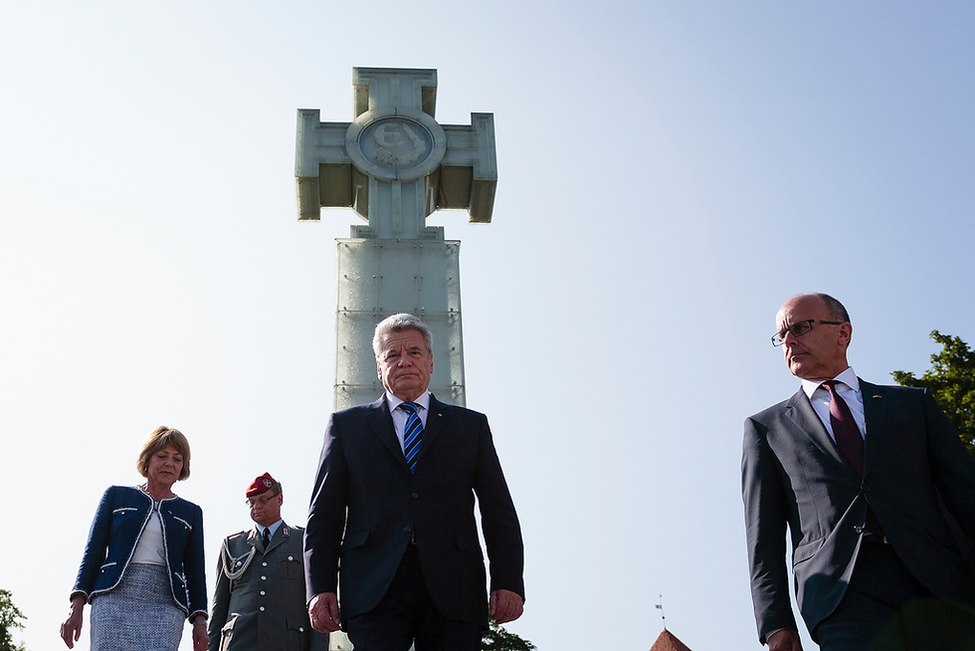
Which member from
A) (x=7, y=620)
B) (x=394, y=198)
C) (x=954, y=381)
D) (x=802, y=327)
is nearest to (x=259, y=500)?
(x=802, y=327)

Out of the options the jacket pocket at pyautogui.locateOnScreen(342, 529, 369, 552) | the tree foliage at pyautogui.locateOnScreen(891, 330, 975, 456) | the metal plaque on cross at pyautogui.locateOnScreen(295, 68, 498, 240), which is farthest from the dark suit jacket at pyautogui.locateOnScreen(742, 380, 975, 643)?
the tree foliage at pyautogui.locateOnScreen(891, 330, 975, 456)

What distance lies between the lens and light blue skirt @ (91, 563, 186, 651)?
5.49 meters

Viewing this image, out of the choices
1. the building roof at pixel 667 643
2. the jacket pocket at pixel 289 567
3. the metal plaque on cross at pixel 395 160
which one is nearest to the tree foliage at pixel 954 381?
the metal plaque on cross at pixel 395 160

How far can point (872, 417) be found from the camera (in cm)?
426

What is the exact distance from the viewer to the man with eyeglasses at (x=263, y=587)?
652cm

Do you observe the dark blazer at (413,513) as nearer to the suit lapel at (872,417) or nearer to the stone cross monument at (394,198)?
the suit lapel at (872,417)

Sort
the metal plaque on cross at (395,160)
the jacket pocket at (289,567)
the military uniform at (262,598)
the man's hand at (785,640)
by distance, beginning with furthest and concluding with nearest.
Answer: the metal plaque on cross at (395,160) < the jacket pocket at (289,567) < the military uniform at (262,598) < the man's hand at (785,640)

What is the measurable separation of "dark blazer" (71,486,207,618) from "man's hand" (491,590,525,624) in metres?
2.37

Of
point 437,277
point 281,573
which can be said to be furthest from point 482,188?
point 281,573

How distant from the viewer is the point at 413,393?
15.2 feet

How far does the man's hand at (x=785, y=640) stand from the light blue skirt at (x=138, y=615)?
11.2ft

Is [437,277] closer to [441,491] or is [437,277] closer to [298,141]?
[298,141]

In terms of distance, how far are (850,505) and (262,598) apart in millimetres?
4061

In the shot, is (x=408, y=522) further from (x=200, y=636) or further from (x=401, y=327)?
(x=200, y=636)
